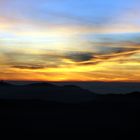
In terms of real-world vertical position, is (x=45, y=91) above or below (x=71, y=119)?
above

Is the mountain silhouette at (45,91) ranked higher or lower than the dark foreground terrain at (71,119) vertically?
higher

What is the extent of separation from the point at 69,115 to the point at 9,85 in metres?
110

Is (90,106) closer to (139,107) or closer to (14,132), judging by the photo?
(139,107)

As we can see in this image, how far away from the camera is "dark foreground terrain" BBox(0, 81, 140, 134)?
186 feet

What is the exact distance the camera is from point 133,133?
177 feet

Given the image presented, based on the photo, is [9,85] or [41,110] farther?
[9,85]

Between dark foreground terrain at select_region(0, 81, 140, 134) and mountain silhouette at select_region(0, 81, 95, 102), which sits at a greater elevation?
mountain silhouette at select_region(0, 81, 95, 102)

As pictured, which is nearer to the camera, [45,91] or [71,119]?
[71,119]

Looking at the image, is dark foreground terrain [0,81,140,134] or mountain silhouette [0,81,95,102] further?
mountain silhouette [0,81,95,102]

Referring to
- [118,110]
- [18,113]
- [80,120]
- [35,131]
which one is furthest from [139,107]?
[35,131]

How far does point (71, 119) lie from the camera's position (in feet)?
214

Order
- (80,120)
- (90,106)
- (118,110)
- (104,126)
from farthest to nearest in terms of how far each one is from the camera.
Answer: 1. (90,106)
2. (118,110)
3. (80,120)
4. (104,126)

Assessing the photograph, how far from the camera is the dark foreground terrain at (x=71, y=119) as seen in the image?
186 feet

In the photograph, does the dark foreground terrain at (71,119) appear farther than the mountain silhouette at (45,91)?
No
